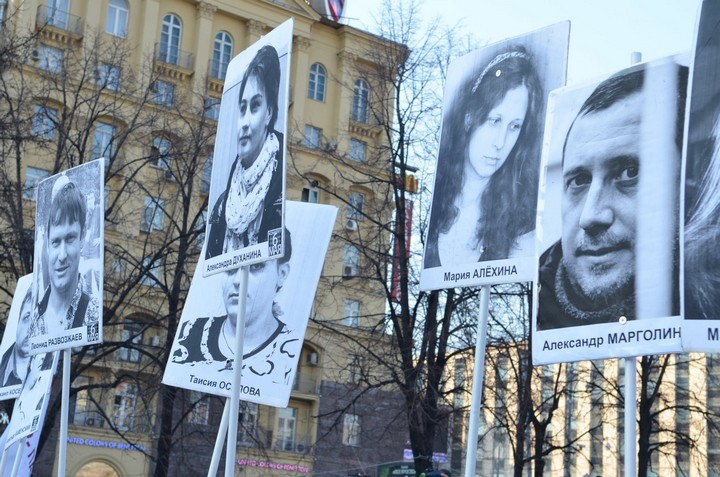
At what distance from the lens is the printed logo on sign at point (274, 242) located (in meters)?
A: 9.50

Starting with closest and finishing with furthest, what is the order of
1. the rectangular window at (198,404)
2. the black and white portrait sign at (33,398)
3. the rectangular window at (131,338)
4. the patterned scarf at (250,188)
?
the patterned scarf at (250,188) → the black and white portrait sign at (33,398) → the rectangular window at (198,404) → the rectangular window at (131,338)

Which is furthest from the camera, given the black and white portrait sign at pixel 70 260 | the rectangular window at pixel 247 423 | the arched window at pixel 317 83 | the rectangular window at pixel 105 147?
the arched window at pixel 317 83

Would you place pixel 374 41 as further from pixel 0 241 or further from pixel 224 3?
pixel 224 3

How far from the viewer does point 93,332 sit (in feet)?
43.2

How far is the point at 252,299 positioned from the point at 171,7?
42.0 m

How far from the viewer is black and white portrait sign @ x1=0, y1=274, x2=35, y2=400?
16.4 m

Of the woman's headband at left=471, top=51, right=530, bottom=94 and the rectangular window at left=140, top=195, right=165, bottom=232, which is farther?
the rectangular window at left=140, top=195, right=165, bottom=232

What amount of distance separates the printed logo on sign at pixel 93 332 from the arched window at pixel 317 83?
140ft

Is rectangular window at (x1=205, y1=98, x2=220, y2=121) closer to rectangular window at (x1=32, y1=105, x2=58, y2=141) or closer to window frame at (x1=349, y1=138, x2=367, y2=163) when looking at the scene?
window frame at (x1=349, y1=138, x2=367, y2=163)

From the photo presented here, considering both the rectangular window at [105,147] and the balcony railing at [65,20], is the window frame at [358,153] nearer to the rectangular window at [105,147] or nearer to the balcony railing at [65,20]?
the rectangular window at [105,147]

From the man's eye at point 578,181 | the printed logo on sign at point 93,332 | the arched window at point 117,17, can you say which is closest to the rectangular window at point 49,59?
the printed logo on sign at point 93,332

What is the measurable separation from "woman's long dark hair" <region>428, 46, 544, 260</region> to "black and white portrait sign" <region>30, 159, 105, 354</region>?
15.6 feet

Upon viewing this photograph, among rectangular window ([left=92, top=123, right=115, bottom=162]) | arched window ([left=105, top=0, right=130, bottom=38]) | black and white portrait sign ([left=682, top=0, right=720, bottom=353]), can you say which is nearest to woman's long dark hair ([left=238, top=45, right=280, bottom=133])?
black and white portrait sign ([left=682, top=0, right=720, bottom=353])

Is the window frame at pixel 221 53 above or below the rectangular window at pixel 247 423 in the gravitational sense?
above
